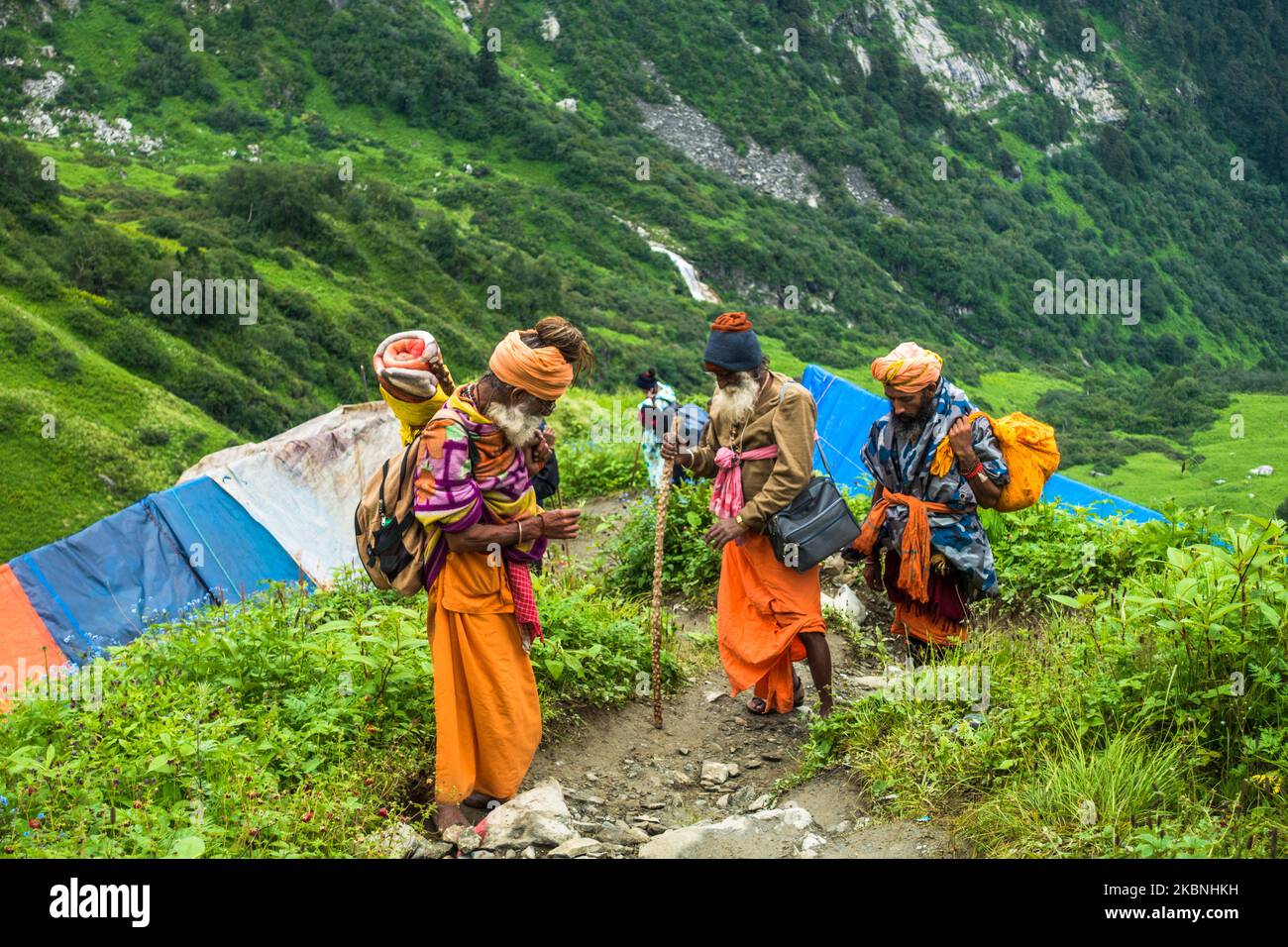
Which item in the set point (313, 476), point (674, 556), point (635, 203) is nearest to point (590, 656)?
point (674, 556)

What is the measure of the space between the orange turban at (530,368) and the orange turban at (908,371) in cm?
143

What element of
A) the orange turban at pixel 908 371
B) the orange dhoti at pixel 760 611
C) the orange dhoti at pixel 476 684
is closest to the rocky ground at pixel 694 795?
the orange dhoti at pixel 476 684

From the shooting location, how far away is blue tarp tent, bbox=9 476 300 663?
8.99 metres

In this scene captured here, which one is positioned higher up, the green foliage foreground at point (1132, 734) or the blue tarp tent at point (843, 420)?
the blue tarp tent at point (843, 420)

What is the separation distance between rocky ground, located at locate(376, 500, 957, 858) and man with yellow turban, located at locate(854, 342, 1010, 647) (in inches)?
25.8

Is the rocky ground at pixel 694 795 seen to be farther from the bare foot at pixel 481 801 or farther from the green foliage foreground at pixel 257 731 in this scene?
the green foliage foreground at pixel 257 731

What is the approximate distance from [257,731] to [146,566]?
5904 millimetres

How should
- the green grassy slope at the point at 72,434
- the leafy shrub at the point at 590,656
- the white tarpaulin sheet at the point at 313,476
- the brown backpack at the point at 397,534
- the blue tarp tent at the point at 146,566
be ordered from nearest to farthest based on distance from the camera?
the brown backpack at the point at 397,534 < the leafy shrub at the point at 590,656 < the blue tarp tent at the point at 146,566 < the white tarpaulin sheet at the point at 313,476 < the green grassy slope at the point at 72,434

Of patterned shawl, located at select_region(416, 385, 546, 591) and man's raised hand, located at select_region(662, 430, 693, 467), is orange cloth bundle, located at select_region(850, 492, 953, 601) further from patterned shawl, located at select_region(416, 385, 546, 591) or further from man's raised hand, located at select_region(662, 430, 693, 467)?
patterned shawl, located at select_region(416, 385, 546, 591)

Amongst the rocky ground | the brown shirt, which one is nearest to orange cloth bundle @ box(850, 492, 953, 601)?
the brown shirt

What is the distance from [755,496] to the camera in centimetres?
488

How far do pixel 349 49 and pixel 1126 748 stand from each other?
73745 millimetres

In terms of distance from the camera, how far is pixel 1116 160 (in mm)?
96625

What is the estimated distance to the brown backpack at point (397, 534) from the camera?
13.6ft
